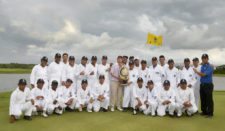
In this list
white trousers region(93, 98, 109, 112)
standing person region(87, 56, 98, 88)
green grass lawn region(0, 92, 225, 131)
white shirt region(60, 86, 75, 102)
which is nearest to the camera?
green grass lawn region(0, 92, 225, 131)

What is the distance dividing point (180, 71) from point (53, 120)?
16.8 feet

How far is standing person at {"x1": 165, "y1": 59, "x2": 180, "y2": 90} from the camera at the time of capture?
1074 cm

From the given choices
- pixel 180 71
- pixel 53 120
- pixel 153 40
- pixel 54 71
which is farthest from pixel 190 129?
pixel 153 40

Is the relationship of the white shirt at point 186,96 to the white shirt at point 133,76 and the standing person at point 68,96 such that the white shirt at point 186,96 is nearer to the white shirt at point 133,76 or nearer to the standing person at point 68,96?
the white shirt at point 133,76

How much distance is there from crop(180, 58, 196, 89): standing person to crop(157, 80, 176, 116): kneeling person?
867 mm

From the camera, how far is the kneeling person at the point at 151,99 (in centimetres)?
997

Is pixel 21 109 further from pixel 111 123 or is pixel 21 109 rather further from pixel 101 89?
pixel 101 89

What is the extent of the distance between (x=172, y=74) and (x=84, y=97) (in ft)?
11.5

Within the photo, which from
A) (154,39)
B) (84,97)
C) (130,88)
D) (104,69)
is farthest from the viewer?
(154,39)

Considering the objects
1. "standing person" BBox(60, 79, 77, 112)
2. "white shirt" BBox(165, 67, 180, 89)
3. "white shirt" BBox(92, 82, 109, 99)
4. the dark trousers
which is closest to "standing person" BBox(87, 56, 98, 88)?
"white shirt" BBox(92, 82, 109, 99)

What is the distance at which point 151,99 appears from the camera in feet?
33.8

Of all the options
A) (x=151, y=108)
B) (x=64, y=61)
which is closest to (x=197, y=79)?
(x=151, y=108)

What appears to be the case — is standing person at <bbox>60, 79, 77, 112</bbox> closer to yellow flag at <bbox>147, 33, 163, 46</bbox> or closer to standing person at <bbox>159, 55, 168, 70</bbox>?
standing person at <bbox>159, 55, 168, 70</bbox>

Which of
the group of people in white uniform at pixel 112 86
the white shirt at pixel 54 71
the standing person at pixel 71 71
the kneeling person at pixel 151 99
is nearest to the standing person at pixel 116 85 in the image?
the group of people in white uniform at pixel 112 86
